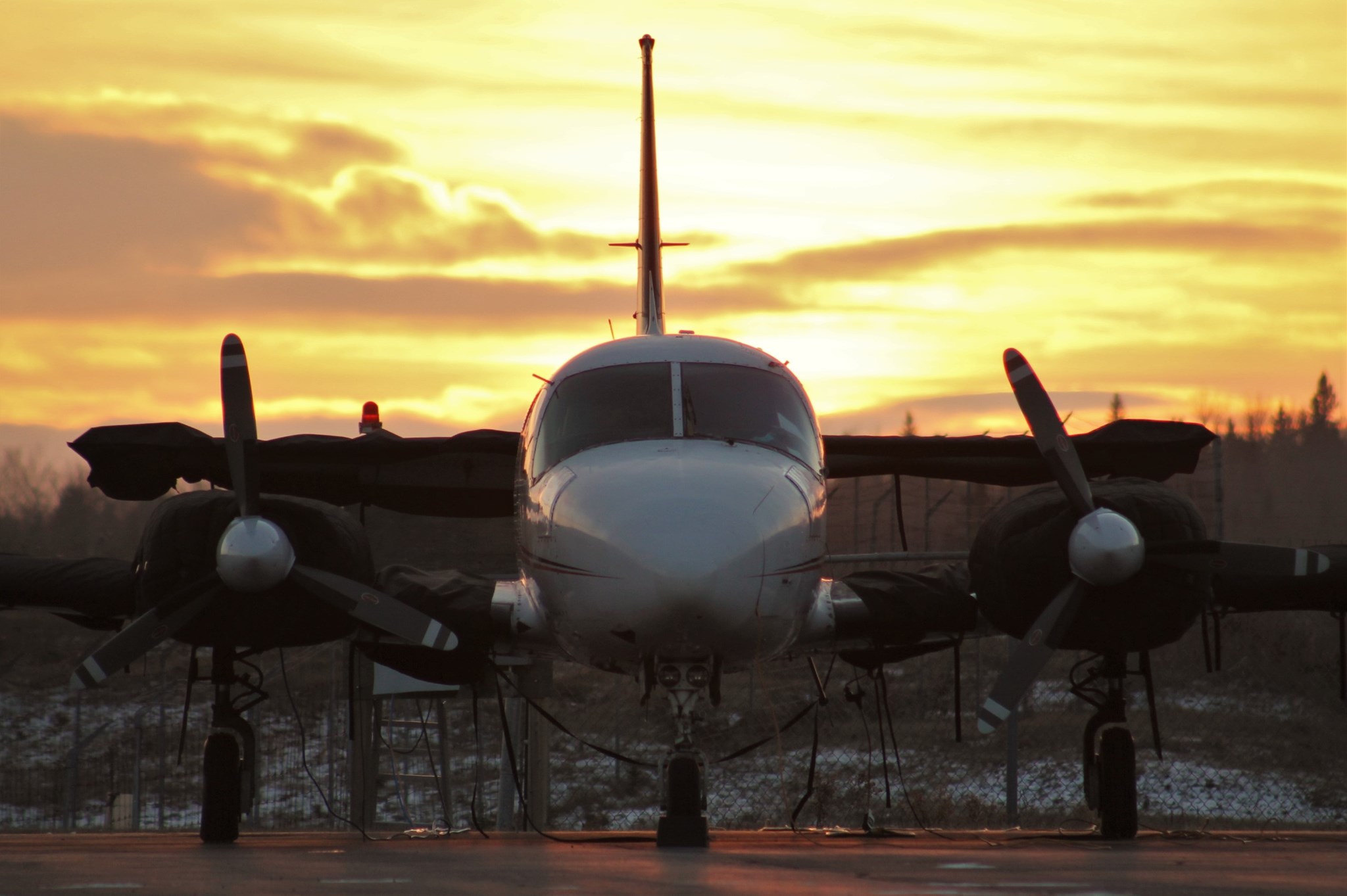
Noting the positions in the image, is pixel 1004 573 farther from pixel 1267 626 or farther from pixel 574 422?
pixel 1267 626

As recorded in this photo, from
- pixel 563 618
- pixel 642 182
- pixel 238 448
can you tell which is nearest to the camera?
pixel 563 618

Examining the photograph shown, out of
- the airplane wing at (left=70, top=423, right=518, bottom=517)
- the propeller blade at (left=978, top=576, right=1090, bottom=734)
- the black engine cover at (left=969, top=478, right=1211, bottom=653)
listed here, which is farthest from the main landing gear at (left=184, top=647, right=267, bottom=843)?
the black engine cover at (left=969, top=478, right=1211, bottom=653)

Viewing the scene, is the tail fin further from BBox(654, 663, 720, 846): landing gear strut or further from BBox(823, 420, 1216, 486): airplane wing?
BBox(654, 663, 720, 846): landing gear strut

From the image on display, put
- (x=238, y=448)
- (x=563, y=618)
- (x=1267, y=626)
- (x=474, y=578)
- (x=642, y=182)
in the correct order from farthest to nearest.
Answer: (x=1267, y=626) → (x=642, y=182) → (x=474, y=578) → (x=238, y=448) → (x=563, y=618)

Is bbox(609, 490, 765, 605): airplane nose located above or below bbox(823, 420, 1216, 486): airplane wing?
below

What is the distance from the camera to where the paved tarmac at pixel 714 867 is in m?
7.34

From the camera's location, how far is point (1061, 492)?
13.4 m

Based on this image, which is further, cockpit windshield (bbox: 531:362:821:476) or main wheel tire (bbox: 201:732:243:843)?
main wheel tire (bbox: 201:732:243:843)

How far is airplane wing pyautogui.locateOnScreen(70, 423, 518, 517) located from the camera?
15445mm

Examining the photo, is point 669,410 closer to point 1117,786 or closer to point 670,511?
point 670,511

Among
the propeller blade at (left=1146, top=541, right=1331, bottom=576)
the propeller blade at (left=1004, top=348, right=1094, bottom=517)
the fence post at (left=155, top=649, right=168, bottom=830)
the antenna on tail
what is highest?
the antenna on tail

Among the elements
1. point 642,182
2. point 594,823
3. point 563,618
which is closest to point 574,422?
point 563,618

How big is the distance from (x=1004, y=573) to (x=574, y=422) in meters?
3.72

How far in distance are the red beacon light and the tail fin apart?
3.00 metres
